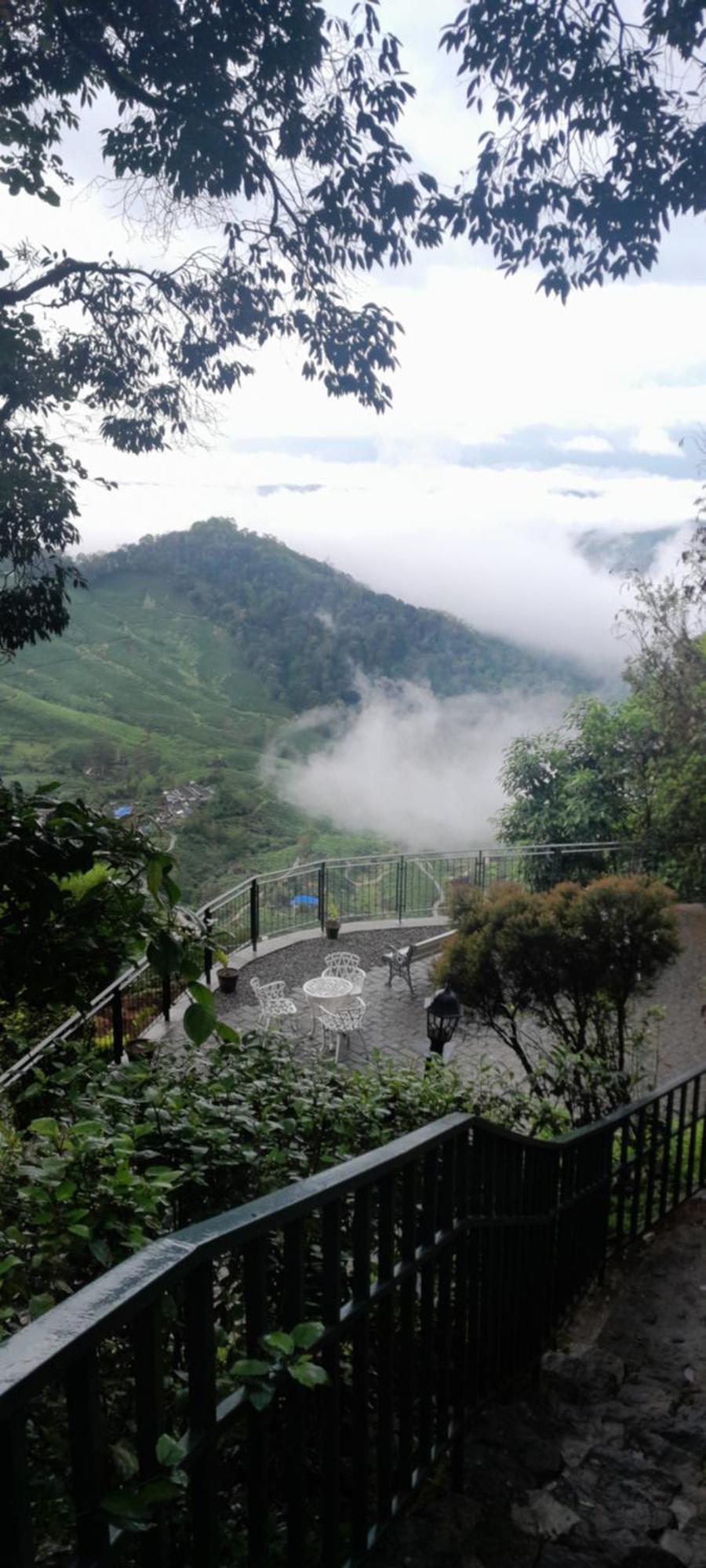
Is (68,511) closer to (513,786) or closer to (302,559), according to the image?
(513,786)

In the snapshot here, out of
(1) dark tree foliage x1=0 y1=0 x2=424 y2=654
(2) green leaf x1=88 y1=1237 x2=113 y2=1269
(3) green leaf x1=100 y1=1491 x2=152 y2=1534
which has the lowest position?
(2) green leaf x1=88 y1=1237 x2=113 y2=1269

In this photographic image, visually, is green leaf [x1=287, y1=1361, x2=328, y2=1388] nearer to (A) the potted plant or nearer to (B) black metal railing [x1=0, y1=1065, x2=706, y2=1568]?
(B) black metal railing [x1=0, y1=1065, x2=706, y2=1568]

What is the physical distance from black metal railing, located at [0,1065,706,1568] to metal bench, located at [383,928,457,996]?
7.66 metres

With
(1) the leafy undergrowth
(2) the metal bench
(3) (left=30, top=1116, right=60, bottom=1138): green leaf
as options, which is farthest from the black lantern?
(3) (left=30, top=1116, right=60, bottom=1138): green leaf

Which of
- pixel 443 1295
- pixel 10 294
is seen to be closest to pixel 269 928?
pixel 10 294

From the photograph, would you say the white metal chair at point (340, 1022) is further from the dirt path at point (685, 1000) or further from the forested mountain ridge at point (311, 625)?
the forested mountain ridge at point (311, 625)

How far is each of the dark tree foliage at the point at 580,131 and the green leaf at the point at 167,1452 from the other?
647 centimetres

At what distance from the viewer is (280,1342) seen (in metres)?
1.13

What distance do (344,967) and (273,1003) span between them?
1.78m

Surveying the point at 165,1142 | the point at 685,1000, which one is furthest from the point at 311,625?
the point at 165,1142

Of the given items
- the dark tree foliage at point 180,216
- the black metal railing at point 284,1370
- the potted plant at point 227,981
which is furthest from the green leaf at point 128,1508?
the potted plant at point 227,981

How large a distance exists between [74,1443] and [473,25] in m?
6.64

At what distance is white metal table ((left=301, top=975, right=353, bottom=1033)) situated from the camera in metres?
9.42

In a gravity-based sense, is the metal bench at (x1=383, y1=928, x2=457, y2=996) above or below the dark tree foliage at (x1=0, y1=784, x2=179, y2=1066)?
below
